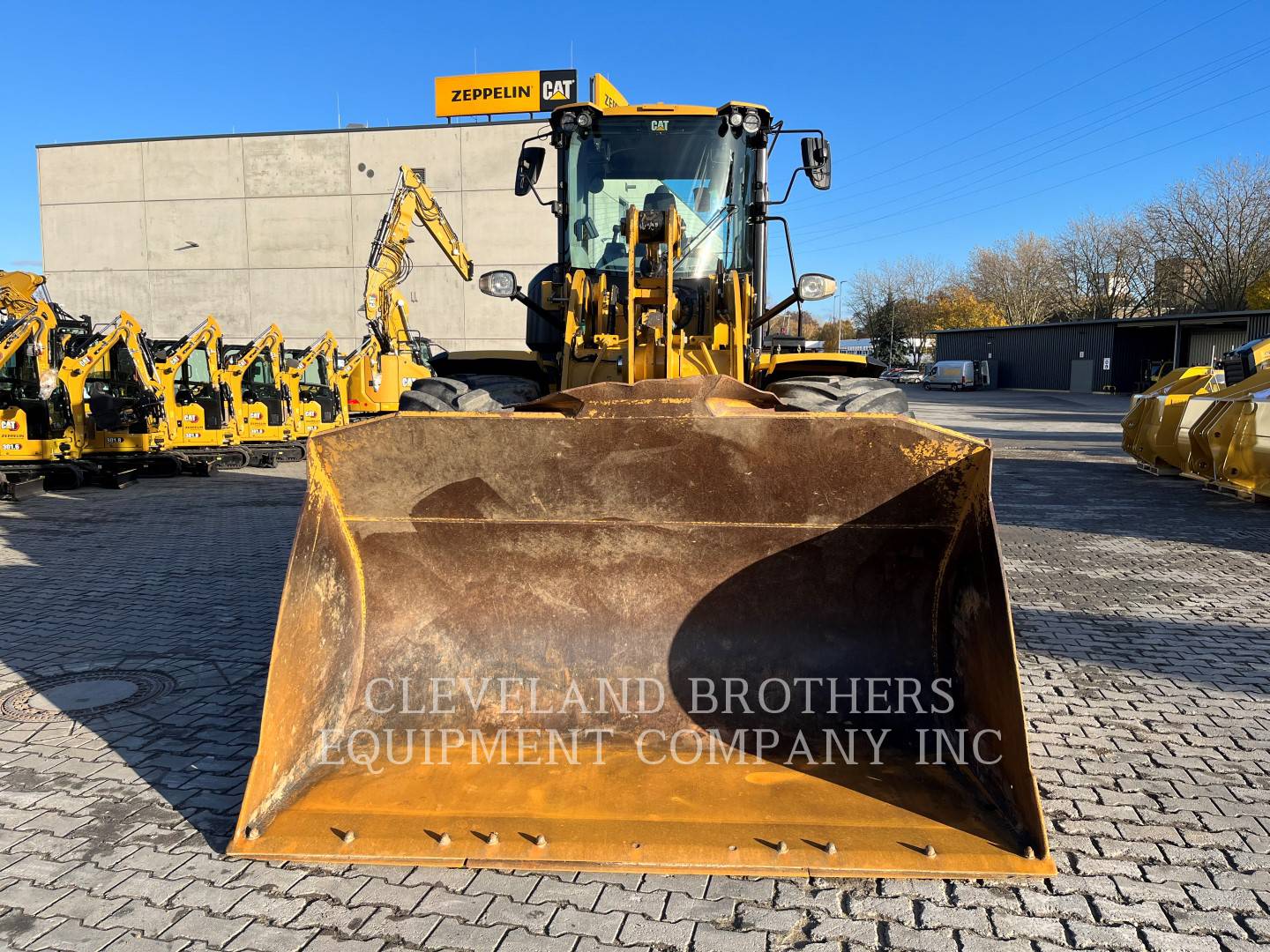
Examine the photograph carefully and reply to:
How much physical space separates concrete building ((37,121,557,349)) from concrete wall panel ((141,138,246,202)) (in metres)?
0.04

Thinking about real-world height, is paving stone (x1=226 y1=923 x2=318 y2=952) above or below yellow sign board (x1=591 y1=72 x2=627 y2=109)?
below

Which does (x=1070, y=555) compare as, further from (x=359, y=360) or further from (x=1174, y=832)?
(x=359, y=360)

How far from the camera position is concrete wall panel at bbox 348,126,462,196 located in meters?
30.1

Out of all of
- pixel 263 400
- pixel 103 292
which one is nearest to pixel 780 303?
pixel 263 400

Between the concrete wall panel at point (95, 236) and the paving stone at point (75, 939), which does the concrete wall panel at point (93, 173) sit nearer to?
the concrete wall panel at point (95, 236)

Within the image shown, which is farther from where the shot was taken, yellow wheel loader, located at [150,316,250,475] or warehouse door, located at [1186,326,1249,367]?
warehouse door, located at [1186,326,1249,367]

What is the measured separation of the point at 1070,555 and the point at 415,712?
6626 millimetres

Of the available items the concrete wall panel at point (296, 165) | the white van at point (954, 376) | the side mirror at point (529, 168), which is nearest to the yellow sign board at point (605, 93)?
the concrete wall panel at point (296, 165)

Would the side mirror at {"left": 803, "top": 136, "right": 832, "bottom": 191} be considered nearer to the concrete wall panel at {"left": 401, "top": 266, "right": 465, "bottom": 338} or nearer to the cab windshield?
the cab windshield

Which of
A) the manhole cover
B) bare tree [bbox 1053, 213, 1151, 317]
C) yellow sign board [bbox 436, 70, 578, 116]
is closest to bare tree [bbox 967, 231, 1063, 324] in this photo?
bare tree [bbox 1053, 213, 1151, 317]

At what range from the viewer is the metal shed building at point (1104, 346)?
37531 millimetres

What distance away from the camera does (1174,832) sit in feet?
9.95

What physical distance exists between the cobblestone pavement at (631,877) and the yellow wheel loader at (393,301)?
8.95 metres

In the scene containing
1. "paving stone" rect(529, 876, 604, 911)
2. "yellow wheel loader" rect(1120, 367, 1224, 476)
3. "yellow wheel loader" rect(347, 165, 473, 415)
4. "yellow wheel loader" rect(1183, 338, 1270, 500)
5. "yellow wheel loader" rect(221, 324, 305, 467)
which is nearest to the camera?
"paving stone" rect(529, 876, 604, 911)
